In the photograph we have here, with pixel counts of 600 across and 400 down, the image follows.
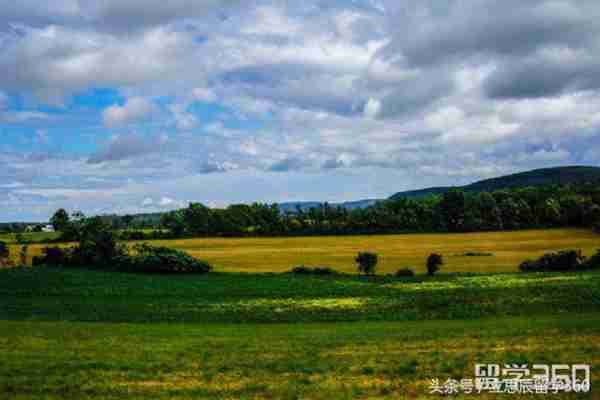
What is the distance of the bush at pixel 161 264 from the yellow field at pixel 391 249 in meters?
9.53

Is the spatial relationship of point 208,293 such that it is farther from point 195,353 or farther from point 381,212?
point 381,212

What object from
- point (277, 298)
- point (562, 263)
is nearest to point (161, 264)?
point (277, 298)

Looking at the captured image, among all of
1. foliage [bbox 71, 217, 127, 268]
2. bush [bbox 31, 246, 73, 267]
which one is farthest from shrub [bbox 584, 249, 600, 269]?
bush [bbox 31, 246, 73, 267]

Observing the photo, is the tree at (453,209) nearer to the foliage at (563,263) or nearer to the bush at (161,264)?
the foliage at (563,263)

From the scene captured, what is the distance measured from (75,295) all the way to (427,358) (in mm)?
35634

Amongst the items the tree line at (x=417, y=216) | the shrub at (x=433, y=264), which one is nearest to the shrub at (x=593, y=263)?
the shrub at (x=433, y=264)

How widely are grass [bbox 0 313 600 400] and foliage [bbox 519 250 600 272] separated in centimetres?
4102

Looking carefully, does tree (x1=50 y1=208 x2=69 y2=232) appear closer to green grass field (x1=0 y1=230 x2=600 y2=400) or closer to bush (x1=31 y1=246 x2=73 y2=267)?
bush (x1=31 y1=246 x2=73 y2=267)

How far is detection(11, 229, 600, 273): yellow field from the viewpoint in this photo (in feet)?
244

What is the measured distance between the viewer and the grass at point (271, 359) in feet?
39.5

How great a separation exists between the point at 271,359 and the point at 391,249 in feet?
270

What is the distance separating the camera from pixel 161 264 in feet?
205

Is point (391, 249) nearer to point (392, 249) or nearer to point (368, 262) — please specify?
point (392, 249)

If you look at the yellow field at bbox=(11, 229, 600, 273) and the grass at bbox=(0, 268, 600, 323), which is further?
the yellow field at bbox=(11, 229, 600, 273)
